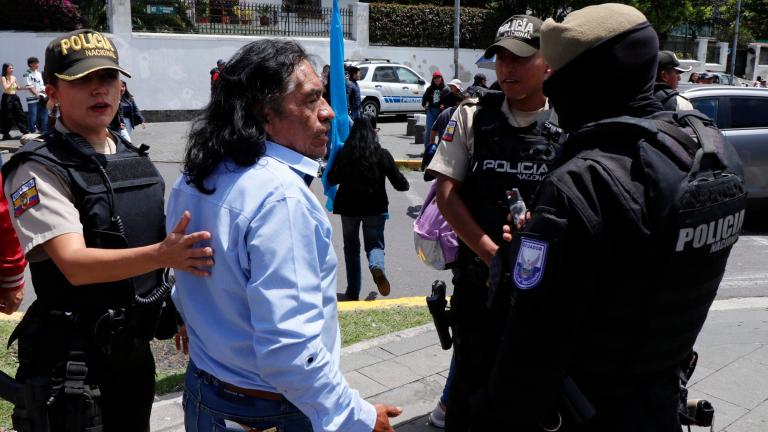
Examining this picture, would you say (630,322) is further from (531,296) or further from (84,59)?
(84,59)

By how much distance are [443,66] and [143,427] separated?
23606mm

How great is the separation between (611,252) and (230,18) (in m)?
20.1

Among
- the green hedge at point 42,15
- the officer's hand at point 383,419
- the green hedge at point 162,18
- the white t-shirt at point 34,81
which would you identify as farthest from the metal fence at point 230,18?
the officer's hand at point 383,419

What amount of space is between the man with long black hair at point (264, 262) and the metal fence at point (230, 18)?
61.9 feet

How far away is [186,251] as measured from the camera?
1937 mm

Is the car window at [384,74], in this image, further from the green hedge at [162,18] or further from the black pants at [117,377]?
the black pants at [117,377]

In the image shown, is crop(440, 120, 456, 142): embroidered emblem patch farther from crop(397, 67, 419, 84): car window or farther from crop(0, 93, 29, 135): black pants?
crop(397, 67, 419, 84): car window

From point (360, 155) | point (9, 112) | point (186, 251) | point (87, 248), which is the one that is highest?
point (186, 251)

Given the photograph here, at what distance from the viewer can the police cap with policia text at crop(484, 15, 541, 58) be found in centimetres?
305

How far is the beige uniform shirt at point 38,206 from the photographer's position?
2.40 meters

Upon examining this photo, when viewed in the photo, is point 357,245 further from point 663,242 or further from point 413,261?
point 663,242

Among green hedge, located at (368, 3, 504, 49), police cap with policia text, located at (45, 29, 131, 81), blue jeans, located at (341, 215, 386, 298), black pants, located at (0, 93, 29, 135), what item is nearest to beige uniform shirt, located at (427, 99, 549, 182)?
police cap with policia text, located at (45, 29, 131, 81)

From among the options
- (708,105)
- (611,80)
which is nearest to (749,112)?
(708,105)

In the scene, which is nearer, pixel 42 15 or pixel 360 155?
pixel 360 155
